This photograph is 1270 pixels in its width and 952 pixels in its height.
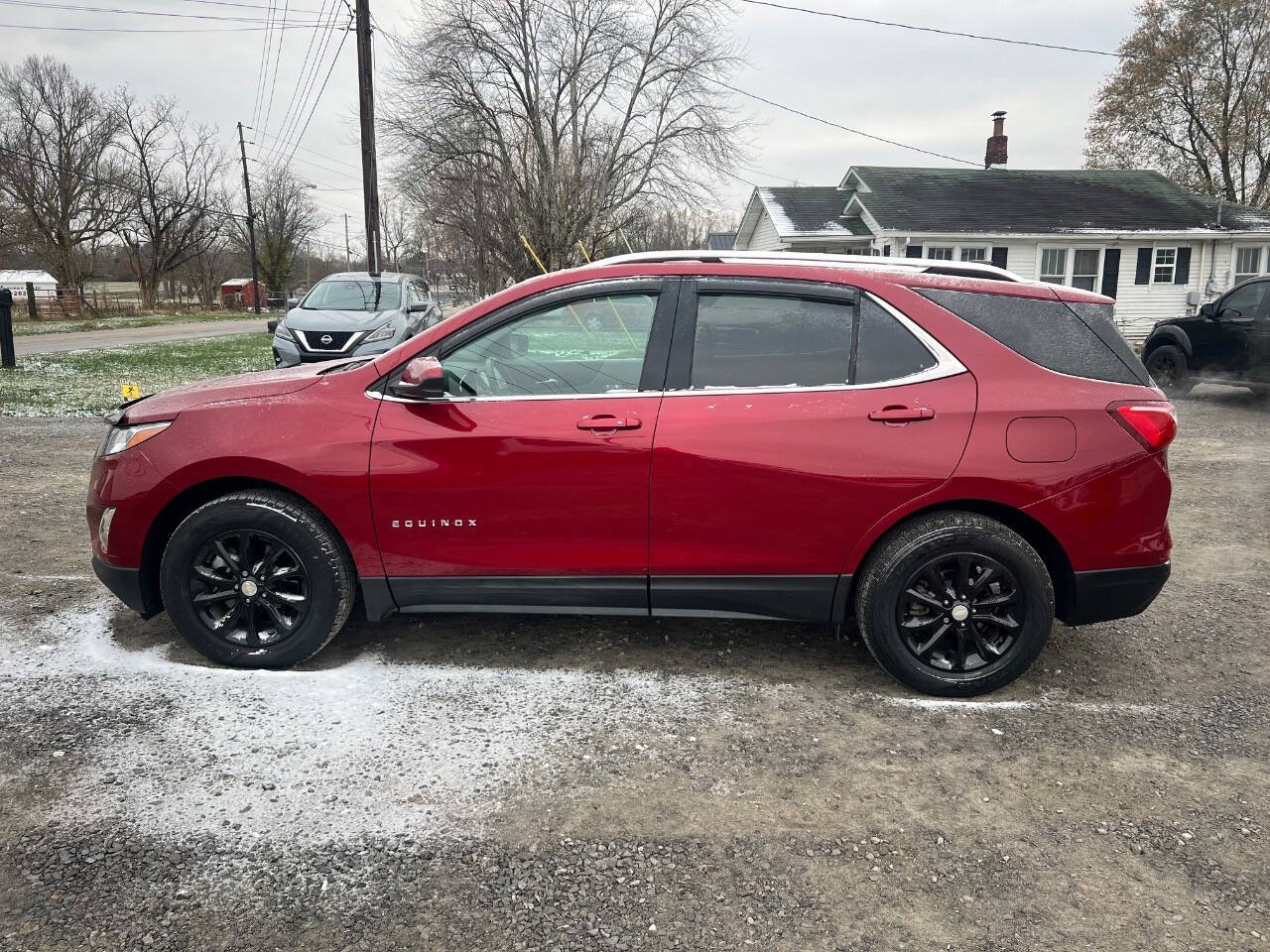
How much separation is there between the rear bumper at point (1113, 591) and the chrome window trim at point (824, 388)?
97 cm

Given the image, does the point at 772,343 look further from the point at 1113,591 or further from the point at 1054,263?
the point at 1054,263

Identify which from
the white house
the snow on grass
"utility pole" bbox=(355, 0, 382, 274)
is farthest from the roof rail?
the white house

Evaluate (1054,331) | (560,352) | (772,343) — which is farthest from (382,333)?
(1054,331)

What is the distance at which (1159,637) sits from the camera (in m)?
4.23

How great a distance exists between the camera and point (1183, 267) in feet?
91.1

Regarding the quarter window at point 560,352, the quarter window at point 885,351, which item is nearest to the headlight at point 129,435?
the quarter window at point 560,352

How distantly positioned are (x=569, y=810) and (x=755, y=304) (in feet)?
6.65

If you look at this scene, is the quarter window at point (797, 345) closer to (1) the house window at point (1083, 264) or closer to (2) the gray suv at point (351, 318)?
(2) the gray suv at point (351, 318)

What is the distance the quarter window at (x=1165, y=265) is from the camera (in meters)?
27.7

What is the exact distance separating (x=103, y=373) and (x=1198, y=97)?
149ft

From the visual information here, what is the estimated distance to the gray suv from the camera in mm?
12742

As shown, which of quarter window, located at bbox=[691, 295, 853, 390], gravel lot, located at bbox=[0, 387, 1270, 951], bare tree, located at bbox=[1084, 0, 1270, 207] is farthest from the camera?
bare tree, located at bbox=[1084, 0, 1270, 207]

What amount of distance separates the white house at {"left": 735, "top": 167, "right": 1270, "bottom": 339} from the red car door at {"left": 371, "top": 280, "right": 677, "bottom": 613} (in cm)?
2473

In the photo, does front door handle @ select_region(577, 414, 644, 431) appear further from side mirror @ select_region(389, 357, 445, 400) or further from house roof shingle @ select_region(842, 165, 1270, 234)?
house roof shingle @ select_region(842, 165, 1270, 234)
